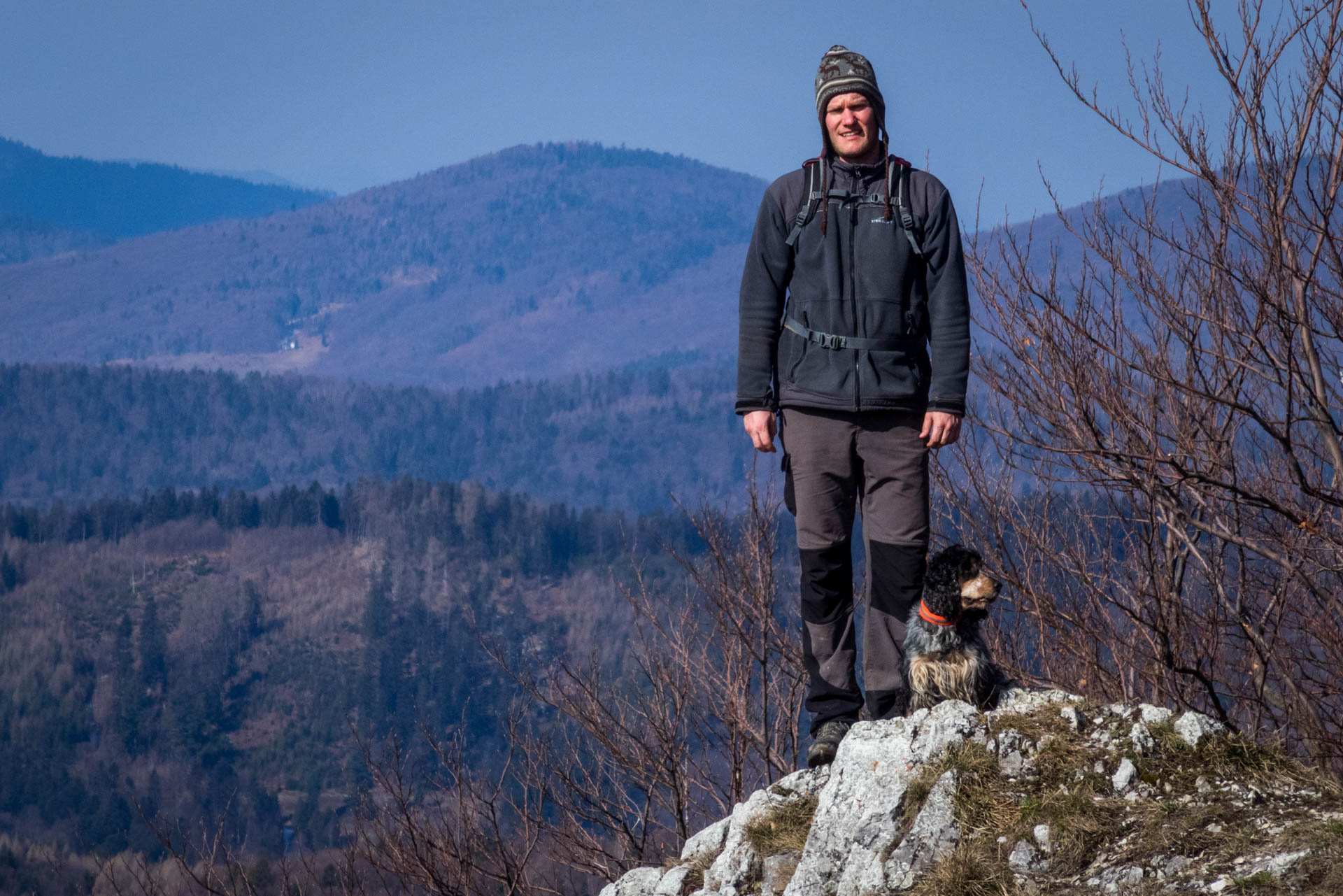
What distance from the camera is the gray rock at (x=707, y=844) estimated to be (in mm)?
4480

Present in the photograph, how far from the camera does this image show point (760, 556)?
12.1 m

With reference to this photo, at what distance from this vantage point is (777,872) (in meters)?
4.10

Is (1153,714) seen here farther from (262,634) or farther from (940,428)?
(262,634)

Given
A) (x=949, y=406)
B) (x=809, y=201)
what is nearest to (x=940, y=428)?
(x=949, y=406)

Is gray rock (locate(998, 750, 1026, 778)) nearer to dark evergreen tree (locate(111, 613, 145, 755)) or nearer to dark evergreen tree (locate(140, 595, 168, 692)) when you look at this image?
dark evergreen tree (locate(111, 613, 145, 755))

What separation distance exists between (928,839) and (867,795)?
265 millimetres

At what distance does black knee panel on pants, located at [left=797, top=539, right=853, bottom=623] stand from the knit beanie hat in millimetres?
1509

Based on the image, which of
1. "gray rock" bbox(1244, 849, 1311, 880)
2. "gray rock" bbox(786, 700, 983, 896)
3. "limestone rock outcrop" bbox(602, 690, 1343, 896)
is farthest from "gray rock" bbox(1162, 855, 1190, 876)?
"gray rock" bbox(786, 700, 983, 896)

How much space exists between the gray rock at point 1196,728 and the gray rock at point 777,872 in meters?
1.27

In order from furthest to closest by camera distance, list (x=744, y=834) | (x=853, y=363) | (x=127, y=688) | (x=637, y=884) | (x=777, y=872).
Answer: (x=127, y=688), (x=637, y=884), (x=744, y=834), (x=853, y=363), (x=777, y=872)

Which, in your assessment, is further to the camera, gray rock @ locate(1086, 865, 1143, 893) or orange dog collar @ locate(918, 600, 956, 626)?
orange dog collar @ locate(918, 600, 956, 626)

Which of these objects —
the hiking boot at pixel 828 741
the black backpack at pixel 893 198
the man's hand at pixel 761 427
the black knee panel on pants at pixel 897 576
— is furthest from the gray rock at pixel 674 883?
the black backpack at pixel 893 198

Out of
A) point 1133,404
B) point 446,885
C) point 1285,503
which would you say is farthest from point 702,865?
point 446,885

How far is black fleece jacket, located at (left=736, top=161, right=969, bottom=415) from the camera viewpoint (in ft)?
13.8
